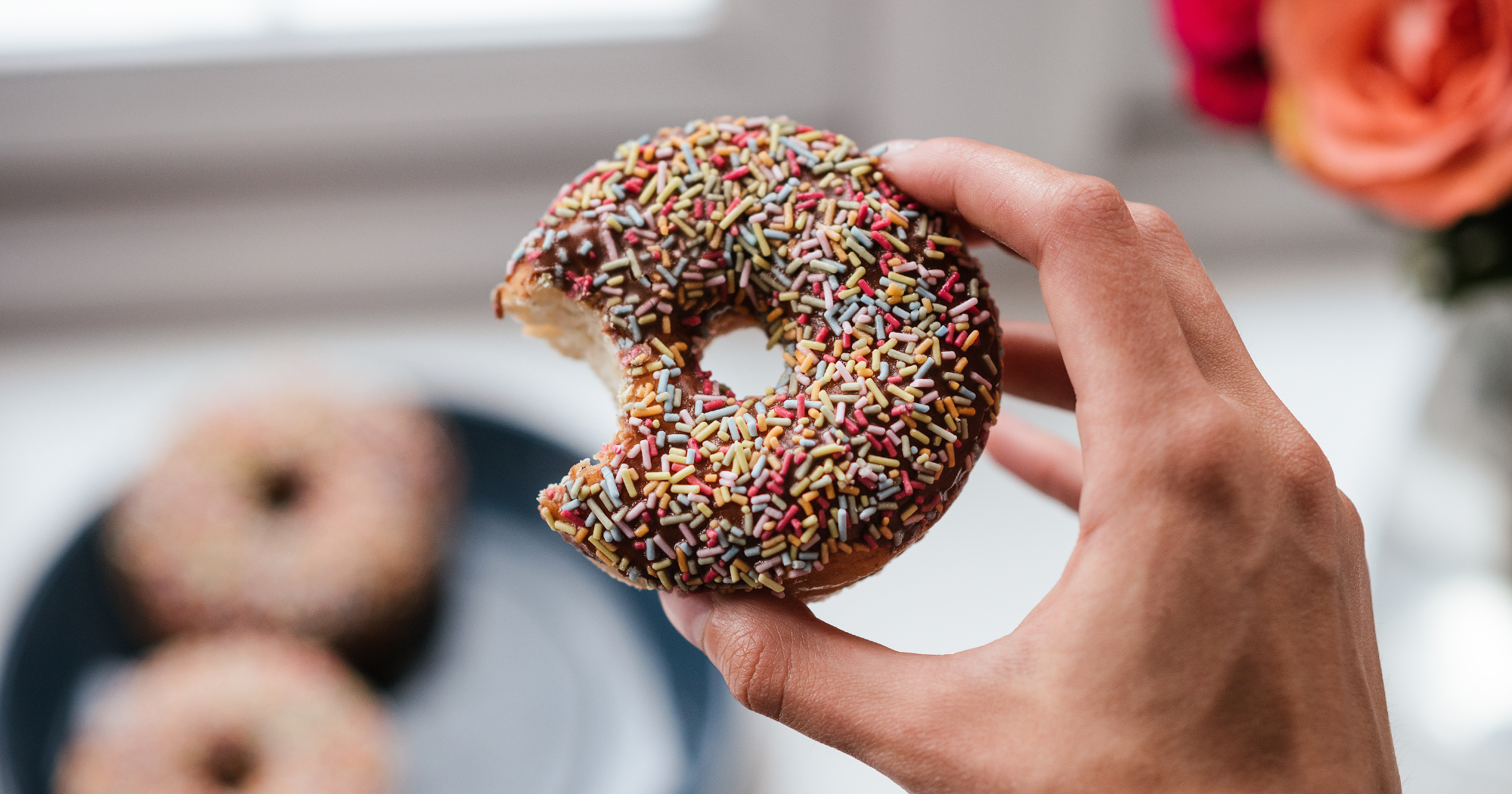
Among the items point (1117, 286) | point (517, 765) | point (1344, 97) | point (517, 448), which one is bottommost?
point (517, 765)

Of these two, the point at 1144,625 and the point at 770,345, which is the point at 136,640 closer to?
the point at 770,345

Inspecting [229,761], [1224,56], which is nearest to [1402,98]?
[1224,56]

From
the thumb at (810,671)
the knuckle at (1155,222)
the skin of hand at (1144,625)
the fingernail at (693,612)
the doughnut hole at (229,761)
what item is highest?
the knuckle at (1155,222)

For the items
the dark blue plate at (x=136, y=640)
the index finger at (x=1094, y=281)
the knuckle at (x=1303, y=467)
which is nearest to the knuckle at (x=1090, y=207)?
the index finger at (x=1094, y=281)

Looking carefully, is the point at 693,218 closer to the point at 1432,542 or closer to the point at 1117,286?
the point at 1117,286

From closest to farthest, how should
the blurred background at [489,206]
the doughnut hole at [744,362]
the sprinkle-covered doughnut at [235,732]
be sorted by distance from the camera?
the sprinkle-covered doughnut at [235,732], the blurred background at [489,206], the doughnut hole at [744,362]

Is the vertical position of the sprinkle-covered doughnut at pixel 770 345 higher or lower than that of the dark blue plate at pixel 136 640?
higher

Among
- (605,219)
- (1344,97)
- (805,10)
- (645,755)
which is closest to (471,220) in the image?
(805,10)

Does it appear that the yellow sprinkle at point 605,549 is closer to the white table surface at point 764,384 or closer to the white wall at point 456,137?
the white table surface at point 764,384
